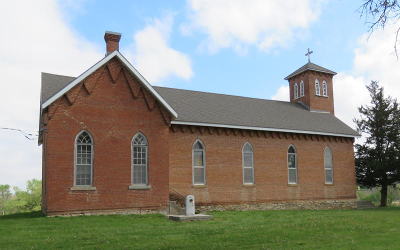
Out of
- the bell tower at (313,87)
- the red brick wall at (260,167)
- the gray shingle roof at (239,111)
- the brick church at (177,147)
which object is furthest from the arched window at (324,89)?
the red brick wall at (260,167)

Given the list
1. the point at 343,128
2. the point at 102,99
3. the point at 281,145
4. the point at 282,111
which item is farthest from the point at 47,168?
the point at 343,128

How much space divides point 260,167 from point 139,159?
28.3ft

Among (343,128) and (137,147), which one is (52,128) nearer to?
(137,147)

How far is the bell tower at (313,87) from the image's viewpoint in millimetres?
34438

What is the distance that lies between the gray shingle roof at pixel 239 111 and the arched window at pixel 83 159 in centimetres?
286

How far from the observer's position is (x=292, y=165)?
28.1 metres

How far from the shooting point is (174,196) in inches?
877

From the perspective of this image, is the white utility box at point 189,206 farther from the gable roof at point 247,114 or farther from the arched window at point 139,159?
the gable roof at point 247,114

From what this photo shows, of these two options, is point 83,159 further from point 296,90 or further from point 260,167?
point 296,90

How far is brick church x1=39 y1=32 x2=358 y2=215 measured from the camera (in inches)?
758

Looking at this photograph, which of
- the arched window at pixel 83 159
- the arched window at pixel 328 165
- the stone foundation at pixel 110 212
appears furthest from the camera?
the arched window at pixel 328 165

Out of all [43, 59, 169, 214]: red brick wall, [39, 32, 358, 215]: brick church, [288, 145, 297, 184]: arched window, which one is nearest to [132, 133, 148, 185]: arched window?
[39, 32, 358, 215]: brick church

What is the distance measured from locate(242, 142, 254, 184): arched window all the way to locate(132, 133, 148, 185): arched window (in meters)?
7.18

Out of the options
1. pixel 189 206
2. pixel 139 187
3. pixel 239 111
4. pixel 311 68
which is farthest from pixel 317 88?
pixel 139 187
